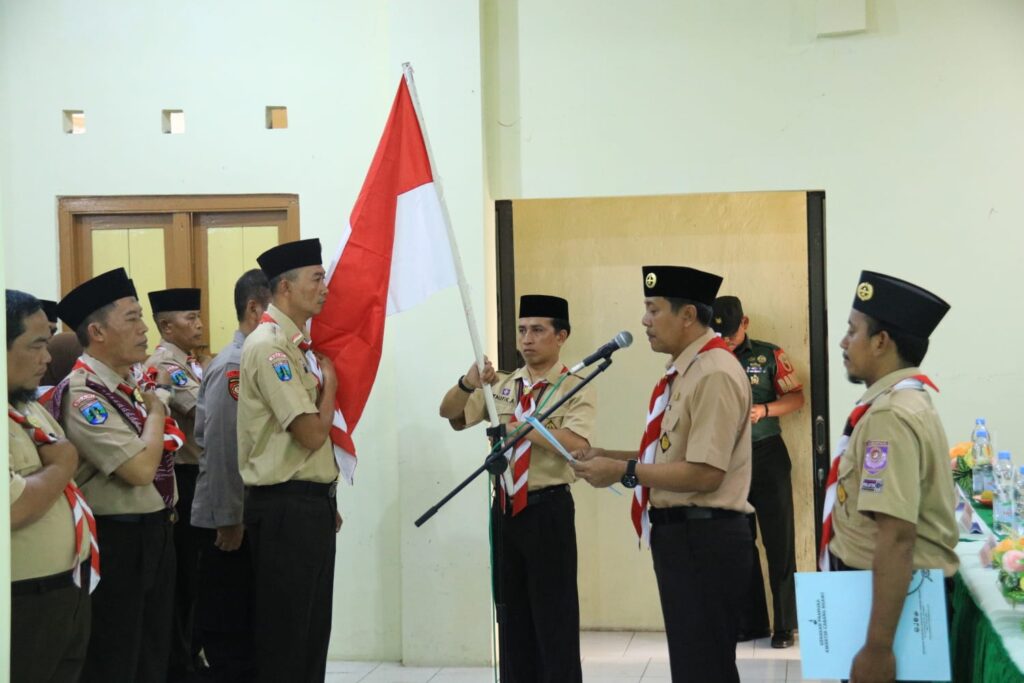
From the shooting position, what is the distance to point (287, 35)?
17.4 ft

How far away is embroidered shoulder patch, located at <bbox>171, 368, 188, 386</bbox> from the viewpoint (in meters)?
4.76

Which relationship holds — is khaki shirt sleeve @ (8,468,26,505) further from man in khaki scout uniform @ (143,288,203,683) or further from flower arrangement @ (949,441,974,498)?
flower arrangement @ (949,441,974,498)

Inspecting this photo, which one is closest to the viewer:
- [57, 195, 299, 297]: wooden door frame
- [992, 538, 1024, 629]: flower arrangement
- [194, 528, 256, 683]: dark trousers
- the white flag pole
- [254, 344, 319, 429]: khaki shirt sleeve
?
[992, 538, 1024, 629]: flower arrangement

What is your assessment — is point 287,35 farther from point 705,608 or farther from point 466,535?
point 705,608

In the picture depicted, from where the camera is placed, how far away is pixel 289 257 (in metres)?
4.02

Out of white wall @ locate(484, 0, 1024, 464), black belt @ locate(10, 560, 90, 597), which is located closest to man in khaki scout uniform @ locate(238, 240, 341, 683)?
black belt @ locate(10, 560, 90, 597)

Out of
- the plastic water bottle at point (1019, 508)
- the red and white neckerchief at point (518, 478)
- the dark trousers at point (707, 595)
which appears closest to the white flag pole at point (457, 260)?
the red and white neckerchief at point (518, 478)

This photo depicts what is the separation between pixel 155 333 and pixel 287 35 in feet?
5.18

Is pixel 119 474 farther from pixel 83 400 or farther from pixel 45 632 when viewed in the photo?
pixel 45 632

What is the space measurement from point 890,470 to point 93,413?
236 cm

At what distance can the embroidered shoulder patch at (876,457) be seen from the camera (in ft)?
8.48

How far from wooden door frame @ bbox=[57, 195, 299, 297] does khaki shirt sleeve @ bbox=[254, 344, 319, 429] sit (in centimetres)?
160

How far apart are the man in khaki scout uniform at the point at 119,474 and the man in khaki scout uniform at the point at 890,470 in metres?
2.13

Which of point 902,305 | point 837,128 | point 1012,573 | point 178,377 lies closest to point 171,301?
point 178,377
